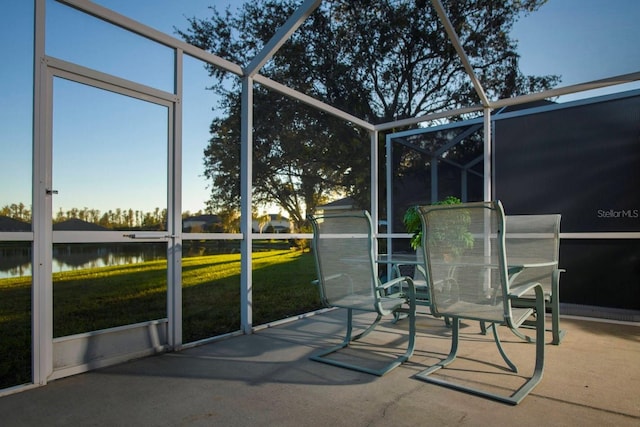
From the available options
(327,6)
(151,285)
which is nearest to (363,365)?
(151,285)

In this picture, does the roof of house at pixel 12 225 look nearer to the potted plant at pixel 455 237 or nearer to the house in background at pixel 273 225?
the house in background at pixel 273 225

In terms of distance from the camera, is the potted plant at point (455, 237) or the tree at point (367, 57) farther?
the tree at point (367, 57)

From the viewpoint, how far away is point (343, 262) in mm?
3408

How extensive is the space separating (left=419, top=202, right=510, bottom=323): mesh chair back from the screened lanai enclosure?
1.98 metres

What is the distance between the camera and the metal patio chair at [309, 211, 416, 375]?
327 cm

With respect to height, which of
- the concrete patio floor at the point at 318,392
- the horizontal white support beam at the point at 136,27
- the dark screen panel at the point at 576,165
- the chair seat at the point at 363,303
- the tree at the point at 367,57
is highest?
Result: the tree at the point at 367,57

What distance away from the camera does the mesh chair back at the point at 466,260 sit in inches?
106

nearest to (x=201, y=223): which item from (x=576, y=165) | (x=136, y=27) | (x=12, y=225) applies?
(x=12, y=225)

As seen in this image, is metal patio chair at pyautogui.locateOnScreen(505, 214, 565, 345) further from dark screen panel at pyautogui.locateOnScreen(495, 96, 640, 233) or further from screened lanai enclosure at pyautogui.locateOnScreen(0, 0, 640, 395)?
dark screen panel at pyautogui.locateOnScreen(495, 96, 640, 233)

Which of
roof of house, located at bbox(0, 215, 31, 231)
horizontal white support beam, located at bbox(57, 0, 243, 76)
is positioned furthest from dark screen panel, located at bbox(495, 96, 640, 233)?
roof of house, located at bbox(0, 215, 31, 231)

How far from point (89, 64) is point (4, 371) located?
220 centimetres

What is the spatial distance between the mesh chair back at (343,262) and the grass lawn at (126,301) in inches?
48.7

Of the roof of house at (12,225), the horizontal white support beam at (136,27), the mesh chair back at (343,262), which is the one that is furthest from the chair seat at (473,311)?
the horizontal white support beam at (136,27)

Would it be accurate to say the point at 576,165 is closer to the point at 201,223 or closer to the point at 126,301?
the point at 201,223
